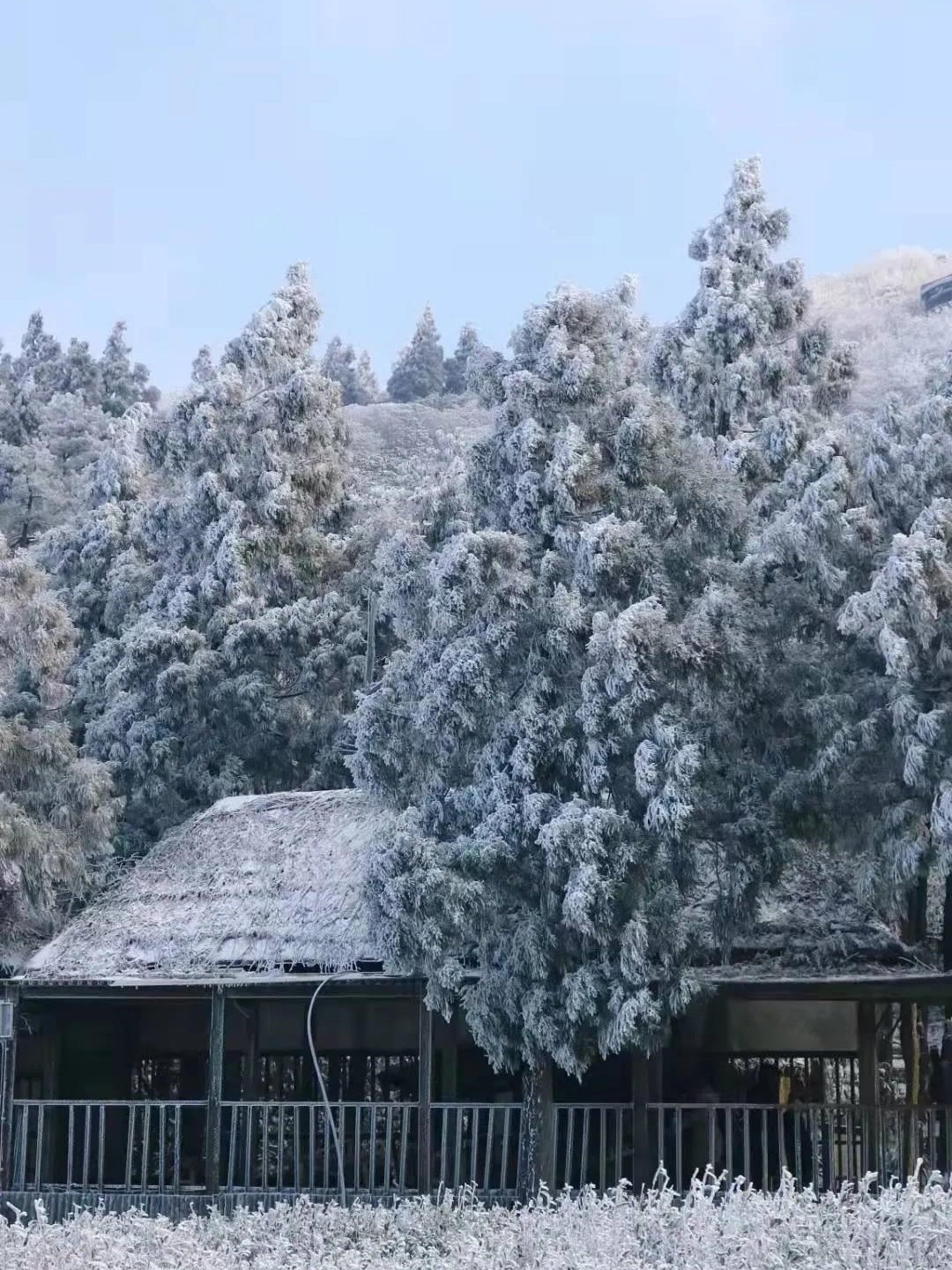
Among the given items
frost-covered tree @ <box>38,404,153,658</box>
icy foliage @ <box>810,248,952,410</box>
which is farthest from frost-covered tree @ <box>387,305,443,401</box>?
frost-covered tree @ <box>38,404,153,658</box>

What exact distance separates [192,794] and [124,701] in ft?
5.95

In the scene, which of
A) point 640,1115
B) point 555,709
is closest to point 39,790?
point 555,709

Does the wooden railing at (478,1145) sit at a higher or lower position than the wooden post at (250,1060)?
lower

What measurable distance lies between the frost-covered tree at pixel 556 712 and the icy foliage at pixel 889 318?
12366 millimetres

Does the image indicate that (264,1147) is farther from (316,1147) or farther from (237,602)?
(237,602)

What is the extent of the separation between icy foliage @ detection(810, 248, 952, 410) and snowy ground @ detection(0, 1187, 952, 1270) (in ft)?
68.8

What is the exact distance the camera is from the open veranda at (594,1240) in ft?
29.7

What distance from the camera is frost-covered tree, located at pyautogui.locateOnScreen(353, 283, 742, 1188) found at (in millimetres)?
16016

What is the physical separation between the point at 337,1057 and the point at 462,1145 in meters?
2.71

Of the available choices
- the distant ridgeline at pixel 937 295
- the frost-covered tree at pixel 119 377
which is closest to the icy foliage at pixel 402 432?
the frost-covered tree at pixel 119 377

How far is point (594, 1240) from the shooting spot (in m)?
9.59

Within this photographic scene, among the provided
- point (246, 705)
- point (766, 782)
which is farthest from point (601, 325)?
point (246, 705)

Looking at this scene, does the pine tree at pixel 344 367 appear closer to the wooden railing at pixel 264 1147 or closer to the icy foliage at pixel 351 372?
the icy foliage at pixel 351 372

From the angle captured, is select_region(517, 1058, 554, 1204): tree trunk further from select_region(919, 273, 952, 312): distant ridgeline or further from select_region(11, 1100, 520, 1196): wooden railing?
select_region(919, 273, 952, 312): distant ridgeline
